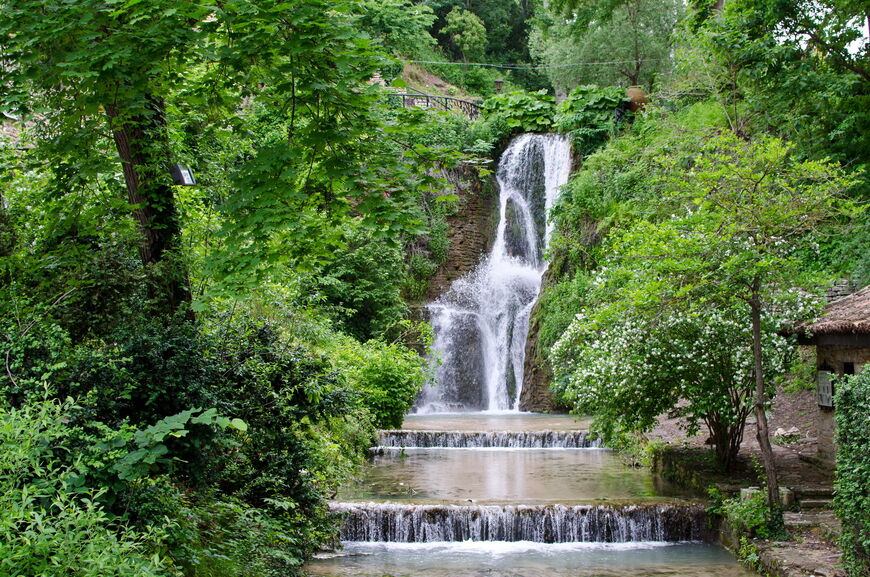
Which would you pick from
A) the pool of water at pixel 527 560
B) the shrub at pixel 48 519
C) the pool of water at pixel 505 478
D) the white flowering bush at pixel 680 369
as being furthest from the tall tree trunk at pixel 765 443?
the shrub at pixel 48 519

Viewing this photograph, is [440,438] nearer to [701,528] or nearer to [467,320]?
[701,528]

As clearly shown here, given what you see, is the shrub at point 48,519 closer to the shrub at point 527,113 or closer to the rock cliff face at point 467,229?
the rock cliff face at point 467,229

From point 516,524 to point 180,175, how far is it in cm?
592

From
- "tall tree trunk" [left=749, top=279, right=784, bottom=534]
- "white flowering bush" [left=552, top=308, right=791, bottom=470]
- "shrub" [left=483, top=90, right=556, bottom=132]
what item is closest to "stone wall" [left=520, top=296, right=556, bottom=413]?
"shrub" [left=483, top=90, right=556, bottom=132]

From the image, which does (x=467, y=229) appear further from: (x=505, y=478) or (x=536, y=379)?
Result: (x=505, y=478)

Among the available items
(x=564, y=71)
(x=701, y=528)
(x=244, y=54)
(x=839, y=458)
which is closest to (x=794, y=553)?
(x=839, y=458)

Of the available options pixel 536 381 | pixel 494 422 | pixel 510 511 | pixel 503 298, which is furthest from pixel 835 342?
pixel 503 298

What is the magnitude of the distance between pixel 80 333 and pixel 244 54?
8.33 ft

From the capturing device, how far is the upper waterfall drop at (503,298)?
23.8 meters

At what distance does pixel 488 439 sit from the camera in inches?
625

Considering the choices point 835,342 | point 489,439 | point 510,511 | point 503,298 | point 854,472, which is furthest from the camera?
point 503,298

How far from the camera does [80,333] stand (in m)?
6.23

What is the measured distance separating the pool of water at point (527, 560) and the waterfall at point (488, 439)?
5.95m

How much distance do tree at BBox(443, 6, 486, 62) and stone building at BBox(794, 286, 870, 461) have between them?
33.5m
